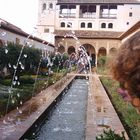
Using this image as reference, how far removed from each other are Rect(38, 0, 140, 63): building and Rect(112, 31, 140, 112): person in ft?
135

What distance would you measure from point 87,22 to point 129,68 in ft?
151

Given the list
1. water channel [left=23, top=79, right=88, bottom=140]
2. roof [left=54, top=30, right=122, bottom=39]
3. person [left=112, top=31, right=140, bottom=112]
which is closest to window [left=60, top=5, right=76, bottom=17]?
roof [left=54, top=30, right=122, bottom=39]

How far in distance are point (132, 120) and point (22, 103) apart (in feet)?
13.3

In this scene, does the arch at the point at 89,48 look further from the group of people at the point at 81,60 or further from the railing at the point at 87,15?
the railing at the point at 87,15

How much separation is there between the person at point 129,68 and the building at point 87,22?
4110 centimetres

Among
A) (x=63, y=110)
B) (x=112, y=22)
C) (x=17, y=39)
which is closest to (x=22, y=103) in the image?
(x=63, y=110)

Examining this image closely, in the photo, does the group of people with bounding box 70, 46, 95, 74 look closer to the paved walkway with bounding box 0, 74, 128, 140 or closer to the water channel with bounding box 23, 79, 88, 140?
the water channel with bounding box 23, 79, 88, 140

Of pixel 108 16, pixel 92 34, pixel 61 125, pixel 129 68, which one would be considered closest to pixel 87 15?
pixel 108 16

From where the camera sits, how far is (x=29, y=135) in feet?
20.8

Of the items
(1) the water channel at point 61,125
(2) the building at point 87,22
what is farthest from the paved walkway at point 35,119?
(2) the building at point 87,22

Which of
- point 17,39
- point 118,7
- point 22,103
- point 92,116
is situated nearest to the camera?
point 92,116

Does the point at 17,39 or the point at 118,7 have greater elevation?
the point at 118,7

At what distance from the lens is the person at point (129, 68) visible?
1.20 metres

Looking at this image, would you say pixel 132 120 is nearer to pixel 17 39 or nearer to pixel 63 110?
pixel 63 110
